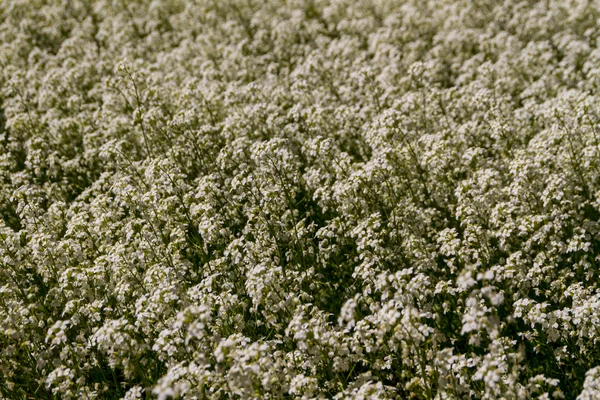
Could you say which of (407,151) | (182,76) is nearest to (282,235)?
(407,151)

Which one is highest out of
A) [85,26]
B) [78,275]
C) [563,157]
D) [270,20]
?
[85,26]

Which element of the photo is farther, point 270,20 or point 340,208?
point 270,20

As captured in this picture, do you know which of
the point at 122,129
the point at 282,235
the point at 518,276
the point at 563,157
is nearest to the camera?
the point at 518,276

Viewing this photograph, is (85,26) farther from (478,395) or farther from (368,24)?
(478,395)

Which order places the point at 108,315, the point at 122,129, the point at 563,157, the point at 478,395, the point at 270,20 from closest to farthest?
the point at 478,395 → the point at 108,315 → the point at 563,157 → the point at 122,129 → the point at 270,20

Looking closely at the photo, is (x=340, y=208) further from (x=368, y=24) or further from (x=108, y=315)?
(x=368, y=24)

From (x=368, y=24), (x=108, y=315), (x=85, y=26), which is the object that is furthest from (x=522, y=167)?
(x=85, y=26)

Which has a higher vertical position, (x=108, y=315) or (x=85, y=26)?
(x=85, y=26)
